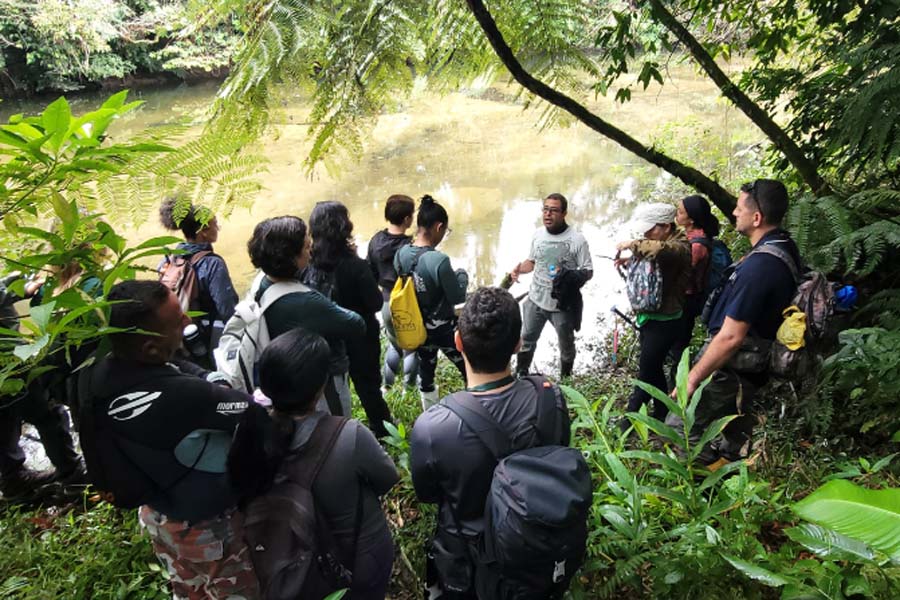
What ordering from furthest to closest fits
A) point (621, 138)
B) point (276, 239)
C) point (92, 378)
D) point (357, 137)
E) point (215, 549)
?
point (621, 138) → point (276, 239) → point (357, 137) → point (215, 549) → point (92, 378)

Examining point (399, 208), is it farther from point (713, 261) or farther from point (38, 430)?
point (38, 430)

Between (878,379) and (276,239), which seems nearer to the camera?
(276,239)

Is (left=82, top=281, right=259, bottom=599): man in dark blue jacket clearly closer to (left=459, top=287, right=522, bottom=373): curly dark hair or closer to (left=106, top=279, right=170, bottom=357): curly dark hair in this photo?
(left=106, top=279, right=170, bottom=357): curly dark hair

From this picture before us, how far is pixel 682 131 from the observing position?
10.6m

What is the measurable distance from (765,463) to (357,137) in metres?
2.58

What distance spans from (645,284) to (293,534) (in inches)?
88.8

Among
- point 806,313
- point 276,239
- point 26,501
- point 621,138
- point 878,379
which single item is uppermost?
point 621,138

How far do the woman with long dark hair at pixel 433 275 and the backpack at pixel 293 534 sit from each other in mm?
1701

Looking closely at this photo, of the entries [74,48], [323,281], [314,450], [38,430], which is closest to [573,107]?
[323,281]

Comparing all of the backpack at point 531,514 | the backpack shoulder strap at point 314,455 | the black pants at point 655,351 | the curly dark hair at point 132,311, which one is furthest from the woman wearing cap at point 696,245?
the curly dark hair at point 132,311

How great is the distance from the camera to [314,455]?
1.59 metres

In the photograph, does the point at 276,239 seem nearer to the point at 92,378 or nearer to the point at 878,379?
the point at 92,378

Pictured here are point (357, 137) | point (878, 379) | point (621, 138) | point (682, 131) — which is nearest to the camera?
point (357, 137)

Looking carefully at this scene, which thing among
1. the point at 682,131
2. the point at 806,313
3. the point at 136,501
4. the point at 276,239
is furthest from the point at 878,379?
the point at 682,131
